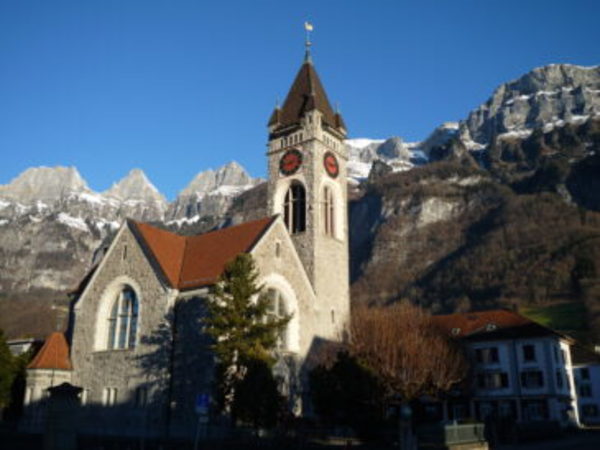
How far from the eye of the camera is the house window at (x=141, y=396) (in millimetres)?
30188

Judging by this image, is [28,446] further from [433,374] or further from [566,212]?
[566,212]

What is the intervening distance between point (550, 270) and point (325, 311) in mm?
108521

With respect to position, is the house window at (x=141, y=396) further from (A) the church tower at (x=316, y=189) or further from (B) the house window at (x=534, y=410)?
(B) the house window at (x=534, y=410)

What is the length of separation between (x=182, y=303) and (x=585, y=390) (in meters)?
48.6

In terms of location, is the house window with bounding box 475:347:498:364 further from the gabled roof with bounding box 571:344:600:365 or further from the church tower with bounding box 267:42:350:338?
the gabled roof with bounding box 571:344:600:365

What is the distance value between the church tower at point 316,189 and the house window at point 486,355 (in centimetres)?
1508

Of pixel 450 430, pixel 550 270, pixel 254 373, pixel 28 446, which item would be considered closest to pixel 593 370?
pixel 450 430

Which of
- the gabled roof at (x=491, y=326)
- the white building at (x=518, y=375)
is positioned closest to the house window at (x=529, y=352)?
the white building at (x=518, y=375)

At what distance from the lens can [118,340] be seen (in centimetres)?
3291

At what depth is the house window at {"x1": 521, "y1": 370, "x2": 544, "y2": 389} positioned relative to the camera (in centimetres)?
4566

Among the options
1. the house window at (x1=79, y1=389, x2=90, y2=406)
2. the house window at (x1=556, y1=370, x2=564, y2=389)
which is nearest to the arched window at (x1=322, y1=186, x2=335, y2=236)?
the house window at (x1=79, y1=389, x2=90, y2=406)

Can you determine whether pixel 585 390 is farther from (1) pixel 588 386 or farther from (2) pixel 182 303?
(2) pixel 182 303

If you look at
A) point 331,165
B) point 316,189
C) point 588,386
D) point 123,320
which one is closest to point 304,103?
point 331,165

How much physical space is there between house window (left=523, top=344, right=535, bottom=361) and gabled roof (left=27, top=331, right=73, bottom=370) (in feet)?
110
